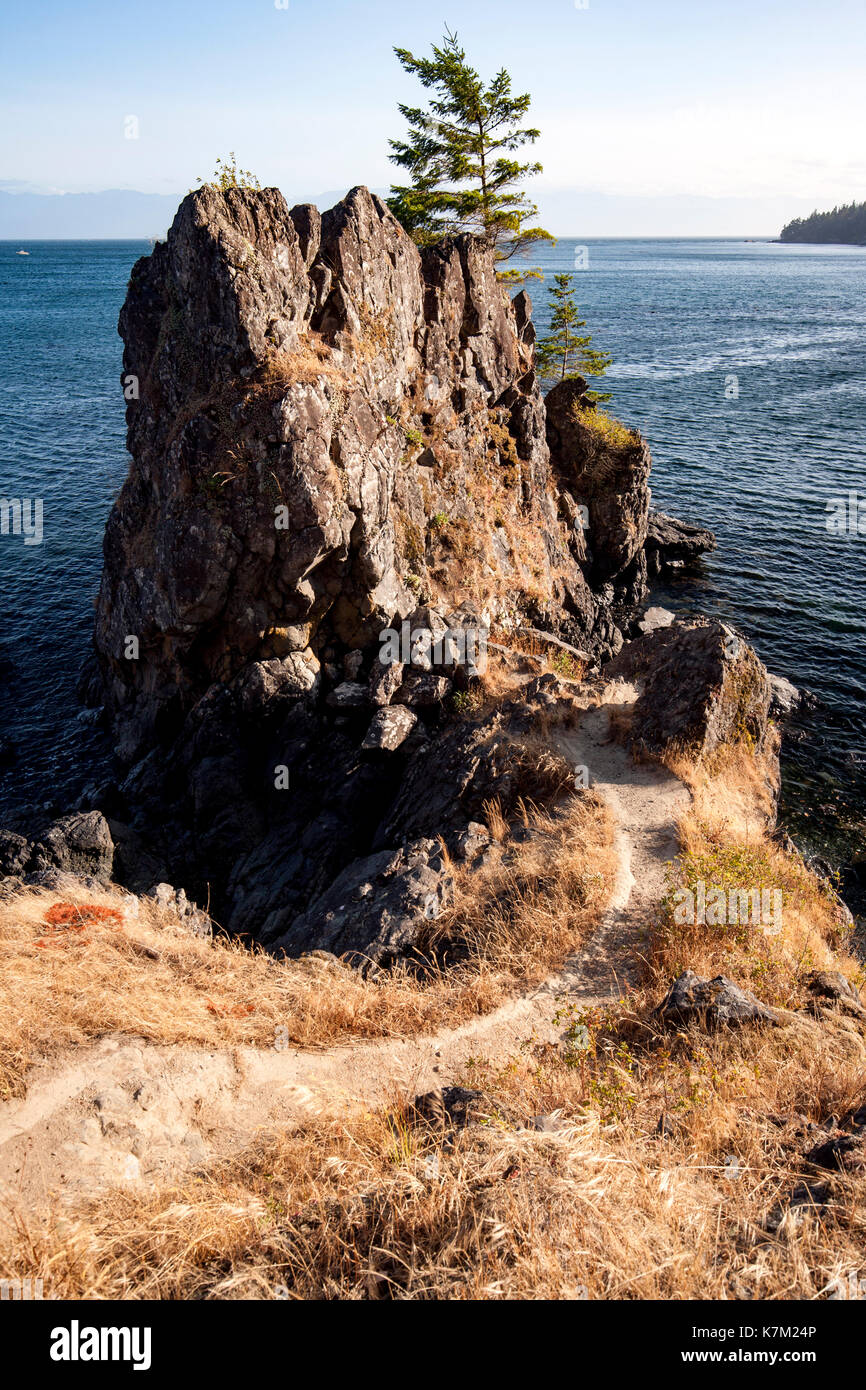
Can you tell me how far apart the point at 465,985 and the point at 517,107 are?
32863 mm

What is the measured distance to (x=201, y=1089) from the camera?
834cm

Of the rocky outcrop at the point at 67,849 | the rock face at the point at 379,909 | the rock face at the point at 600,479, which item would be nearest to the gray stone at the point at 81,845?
the rocky outcrop at the point at 67,849

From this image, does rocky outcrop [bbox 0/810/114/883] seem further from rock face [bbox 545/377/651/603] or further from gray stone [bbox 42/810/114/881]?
rock face [bbox 545/377/651/603]

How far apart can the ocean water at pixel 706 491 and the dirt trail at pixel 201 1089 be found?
1524cm

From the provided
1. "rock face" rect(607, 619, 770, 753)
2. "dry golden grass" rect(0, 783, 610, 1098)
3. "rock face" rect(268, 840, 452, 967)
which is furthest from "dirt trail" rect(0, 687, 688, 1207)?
"rock face" rect(607, 619, 770, 753)

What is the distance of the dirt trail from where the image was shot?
7227 mm

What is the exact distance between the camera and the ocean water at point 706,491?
25516 mm

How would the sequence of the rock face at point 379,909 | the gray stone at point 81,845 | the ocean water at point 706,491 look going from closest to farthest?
the rock face at point 379,909 < the gray stone at point 81,845 < the ocean water at point 706,491

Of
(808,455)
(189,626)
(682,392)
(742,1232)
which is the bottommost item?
(742,1232)

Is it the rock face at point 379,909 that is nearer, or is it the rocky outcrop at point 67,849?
the rock face at point 379,909

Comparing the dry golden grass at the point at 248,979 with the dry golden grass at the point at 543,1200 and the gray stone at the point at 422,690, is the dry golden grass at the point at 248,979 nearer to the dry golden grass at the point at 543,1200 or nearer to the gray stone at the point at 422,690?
the dry golden grass at the point at 543,1200
